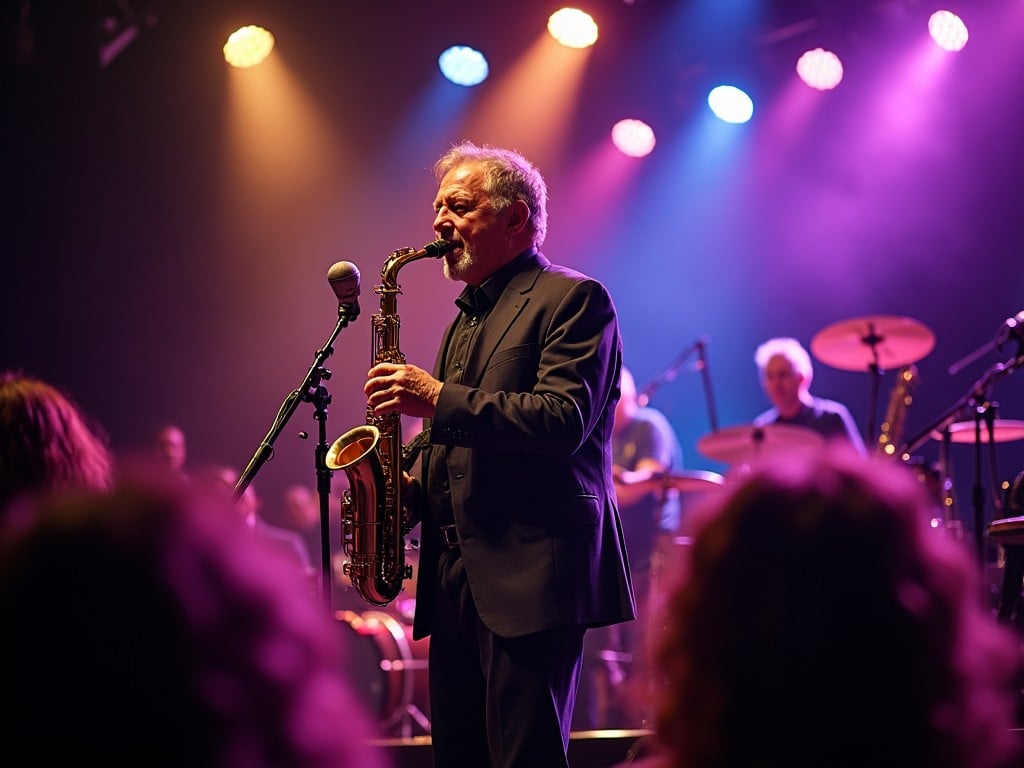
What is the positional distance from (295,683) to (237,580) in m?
0.11

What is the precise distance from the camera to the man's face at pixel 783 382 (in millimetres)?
7234

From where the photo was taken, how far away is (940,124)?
8.37 m

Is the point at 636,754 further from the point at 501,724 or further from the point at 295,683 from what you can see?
the point at 295,683

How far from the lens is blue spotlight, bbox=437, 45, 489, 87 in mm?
8508

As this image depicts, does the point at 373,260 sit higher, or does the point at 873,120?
the point at 873,120

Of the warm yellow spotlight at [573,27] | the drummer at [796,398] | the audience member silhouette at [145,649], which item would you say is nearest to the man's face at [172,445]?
the drummer at [796,398]

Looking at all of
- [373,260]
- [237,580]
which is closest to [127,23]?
[373,260]

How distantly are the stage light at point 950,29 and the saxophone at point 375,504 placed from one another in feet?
19.5

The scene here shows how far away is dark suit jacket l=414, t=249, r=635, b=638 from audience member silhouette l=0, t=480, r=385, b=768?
1964mm

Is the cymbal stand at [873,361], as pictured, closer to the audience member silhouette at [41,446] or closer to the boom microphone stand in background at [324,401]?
the boom microphone stand in background at [324,401]

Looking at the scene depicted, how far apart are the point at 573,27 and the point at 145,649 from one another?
8097 mm

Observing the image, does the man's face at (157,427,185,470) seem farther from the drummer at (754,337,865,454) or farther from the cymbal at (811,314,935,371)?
the cymbal at (811,314,935,371)

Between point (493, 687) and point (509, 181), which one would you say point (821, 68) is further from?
point (493, 687)

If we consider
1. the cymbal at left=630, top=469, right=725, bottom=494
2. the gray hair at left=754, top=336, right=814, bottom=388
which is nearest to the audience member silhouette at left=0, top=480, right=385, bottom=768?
the cymbal at left=630, top=469, right=725, bottom=494
